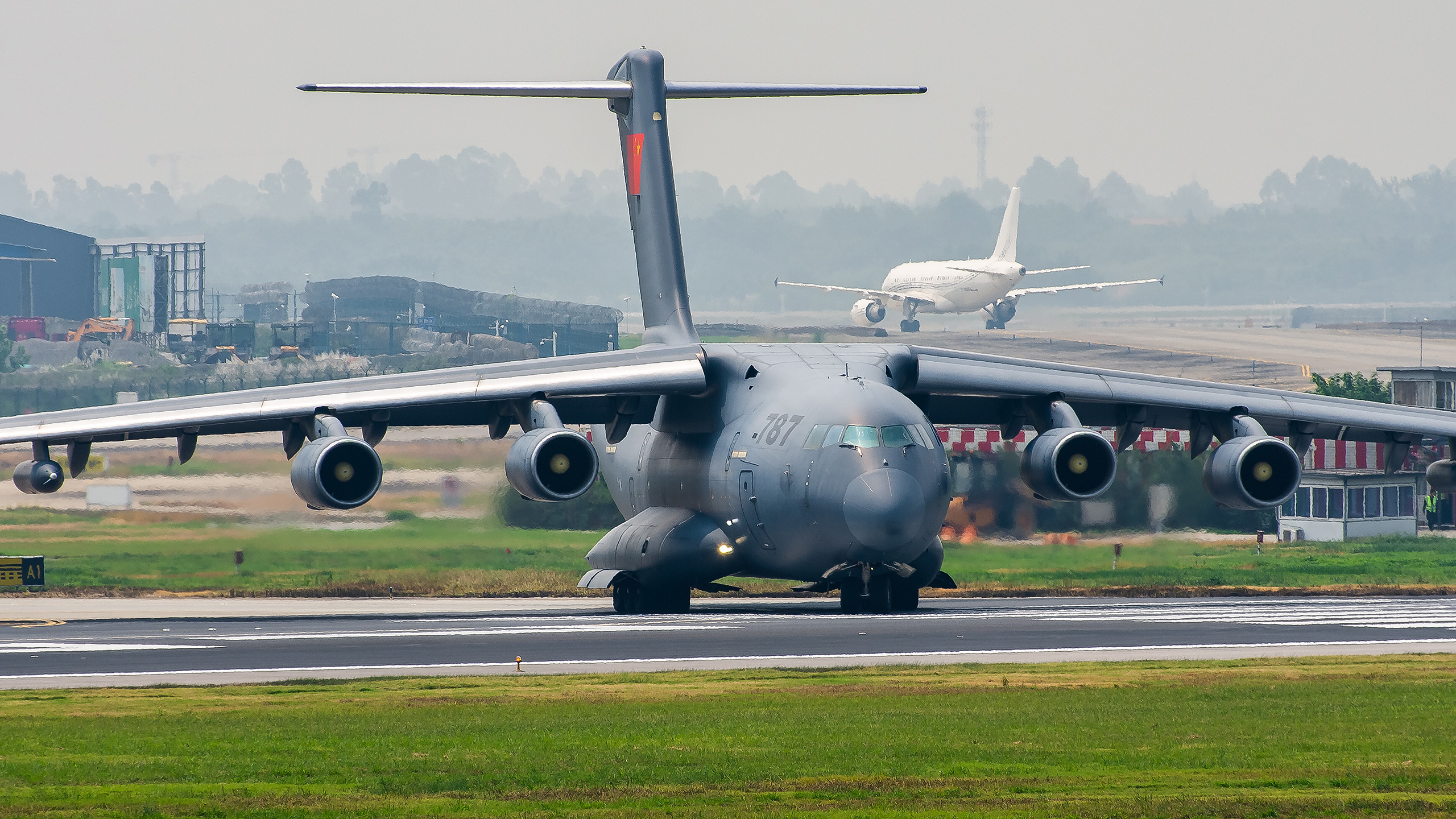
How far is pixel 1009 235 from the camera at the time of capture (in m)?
96.0

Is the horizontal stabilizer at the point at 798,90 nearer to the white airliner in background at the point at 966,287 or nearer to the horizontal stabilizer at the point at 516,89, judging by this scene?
the horizontal stabilizer at the point at 516,89

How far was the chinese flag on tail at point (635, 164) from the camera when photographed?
3009cm

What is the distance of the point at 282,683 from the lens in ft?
54.4

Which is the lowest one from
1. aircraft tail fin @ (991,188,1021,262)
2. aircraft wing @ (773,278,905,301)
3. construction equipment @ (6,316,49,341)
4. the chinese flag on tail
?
the chinese flag on tail

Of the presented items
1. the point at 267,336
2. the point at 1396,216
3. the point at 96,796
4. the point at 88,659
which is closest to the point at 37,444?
the point at 88,659

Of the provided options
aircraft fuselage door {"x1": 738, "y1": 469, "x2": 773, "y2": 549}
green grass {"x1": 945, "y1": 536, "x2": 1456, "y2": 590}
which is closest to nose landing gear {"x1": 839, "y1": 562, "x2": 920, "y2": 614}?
aircraft fuselage door {"x1": 738, "y1": 469, "x2": 773, "y2": 549}

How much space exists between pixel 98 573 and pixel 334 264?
92416 millimetres

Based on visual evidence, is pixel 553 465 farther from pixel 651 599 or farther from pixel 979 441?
pixel 979 441

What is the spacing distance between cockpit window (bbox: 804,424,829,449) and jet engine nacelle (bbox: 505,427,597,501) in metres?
2.80

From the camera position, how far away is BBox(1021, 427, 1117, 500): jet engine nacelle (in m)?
25.2

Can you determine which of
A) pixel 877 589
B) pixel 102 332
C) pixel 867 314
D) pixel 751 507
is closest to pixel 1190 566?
pixel 877 589

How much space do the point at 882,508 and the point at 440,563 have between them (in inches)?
500

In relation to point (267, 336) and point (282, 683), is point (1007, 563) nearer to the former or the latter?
point (282, 683)

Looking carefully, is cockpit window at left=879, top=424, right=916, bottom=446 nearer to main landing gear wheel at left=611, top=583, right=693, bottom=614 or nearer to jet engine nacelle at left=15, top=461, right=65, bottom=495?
main landing gear wheel at left=611, top=583, right=693, bottom=614
